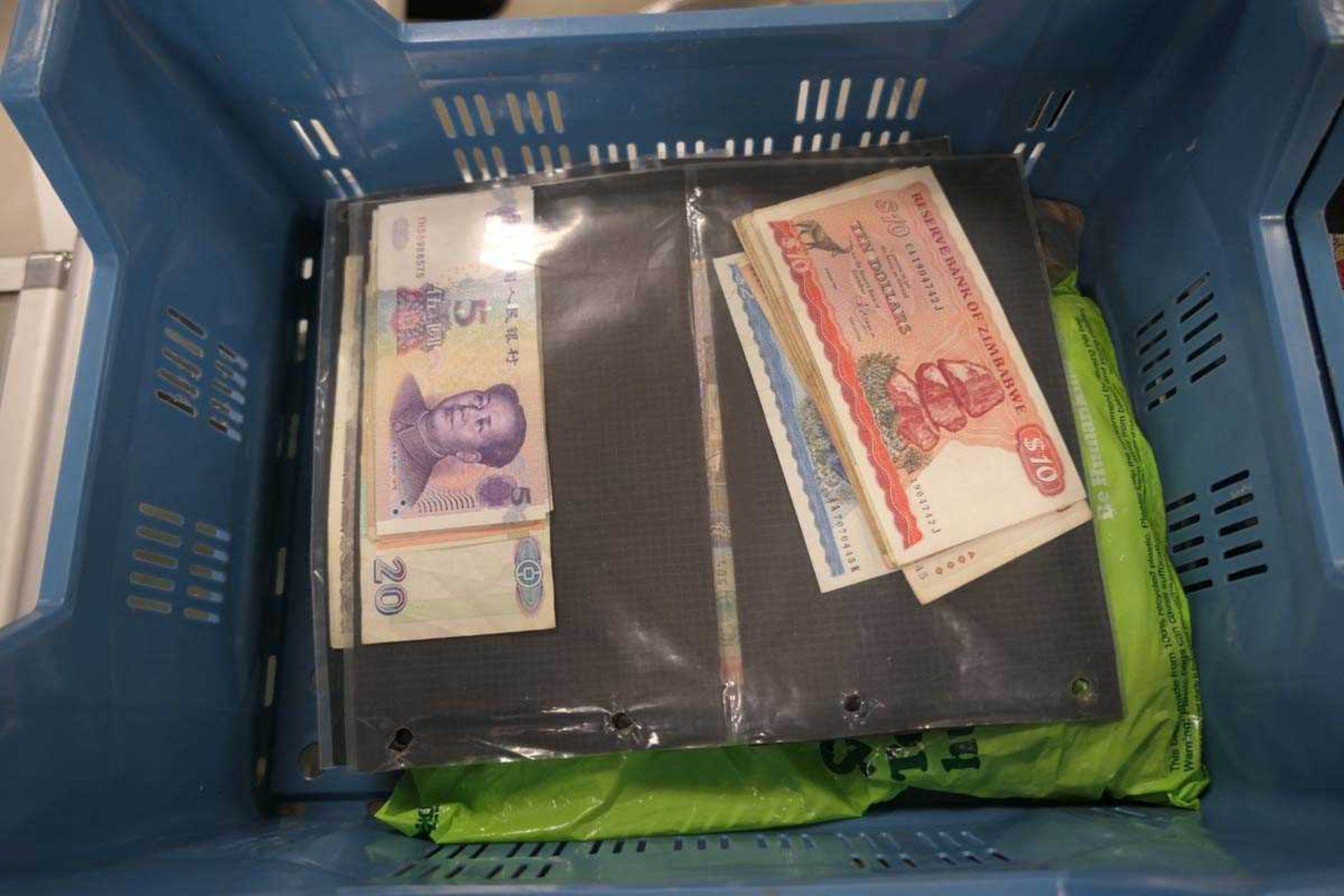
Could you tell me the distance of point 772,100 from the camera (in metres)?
0.71

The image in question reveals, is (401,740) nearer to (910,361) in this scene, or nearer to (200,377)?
(200,377)

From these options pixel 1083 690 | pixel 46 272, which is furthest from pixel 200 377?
pixel 1083 690

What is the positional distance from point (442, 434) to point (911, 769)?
1.38ft

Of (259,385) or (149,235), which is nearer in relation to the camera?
(149,235)

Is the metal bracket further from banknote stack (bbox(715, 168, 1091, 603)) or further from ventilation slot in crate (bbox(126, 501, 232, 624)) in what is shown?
banknote stack (bbox(715, 168, 1091, 603))

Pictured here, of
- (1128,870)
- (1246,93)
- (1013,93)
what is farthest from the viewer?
(1013,93)

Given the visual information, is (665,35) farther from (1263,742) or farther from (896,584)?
(1263,742)

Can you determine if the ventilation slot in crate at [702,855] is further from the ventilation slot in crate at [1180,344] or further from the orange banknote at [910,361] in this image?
the ventilation slot in crate at [1180,344]

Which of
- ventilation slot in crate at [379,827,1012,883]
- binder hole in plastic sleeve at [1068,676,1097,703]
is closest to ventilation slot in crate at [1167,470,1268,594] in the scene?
binder hole in plastic sleeve at [1068,676,1097,703]

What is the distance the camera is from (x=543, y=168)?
0.76m

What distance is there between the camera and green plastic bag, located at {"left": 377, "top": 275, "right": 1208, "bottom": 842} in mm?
657

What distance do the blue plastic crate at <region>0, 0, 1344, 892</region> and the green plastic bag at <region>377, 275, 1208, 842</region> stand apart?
0.07 ft

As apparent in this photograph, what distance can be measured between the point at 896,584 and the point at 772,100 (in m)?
0.38

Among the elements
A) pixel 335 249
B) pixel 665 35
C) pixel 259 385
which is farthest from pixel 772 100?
pixel 259 385
